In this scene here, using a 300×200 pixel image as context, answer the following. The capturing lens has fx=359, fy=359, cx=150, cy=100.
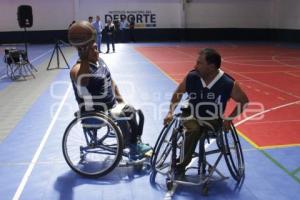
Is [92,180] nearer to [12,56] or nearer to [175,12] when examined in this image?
[12,56]

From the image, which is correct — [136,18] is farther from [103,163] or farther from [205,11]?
[103,163]

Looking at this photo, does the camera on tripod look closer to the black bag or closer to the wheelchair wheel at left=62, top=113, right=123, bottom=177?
the wheelchair wheel at left=62, top=113, right=123, bottom=177

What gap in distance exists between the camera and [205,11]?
23438mm

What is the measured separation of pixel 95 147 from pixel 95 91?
0.62 meters

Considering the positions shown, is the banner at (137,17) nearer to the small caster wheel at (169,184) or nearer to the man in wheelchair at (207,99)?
the man in wheelchair at (207,99)

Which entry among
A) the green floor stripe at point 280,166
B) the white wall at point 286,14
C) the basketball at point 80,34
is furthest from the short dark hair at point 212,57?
the white wall at point 286,14

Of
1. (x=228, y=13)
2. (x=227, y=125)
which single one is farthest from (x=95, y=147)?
(x=228, y=13)

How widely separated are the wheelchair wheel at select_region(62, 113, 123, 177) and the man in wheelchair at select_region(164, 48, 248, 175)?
0.60 m

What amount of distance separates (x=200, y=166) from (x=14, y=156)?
2.22 m

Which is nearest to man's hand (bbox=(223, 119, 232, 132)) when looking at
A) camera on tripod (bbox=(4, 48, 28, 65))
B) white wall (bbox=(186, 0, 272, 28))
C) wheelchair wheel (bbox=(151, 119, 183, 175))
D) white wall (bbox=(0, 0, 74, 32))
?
wheelchair wheel (bbox=(151, 119, 183, 175))

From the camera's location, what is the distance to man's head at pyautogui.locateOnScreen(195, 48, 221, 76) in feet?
10.2

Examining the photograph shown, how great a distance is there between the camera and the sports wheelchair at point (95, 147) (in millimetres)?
Result: 3408

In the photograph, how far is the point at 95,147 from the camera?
373cm

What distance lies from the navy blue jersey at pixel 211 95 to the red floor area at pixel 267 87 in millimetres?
1601
